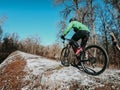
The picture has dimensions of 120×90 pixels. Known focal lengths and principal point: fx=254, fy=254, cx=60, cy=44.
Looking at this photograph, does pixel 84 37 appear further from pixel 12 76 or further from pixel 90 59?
pixel 12 76

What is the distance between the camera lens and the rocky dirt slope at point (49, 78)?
16.4ft

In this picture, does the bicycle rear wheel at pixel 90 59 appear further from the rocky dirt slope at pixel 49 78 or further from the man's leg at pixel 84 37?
the rocky dirt slope at pixel 49 78

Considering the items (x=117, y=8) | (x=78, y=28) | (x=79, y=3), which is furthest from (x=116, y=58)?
(x=78, y=28)

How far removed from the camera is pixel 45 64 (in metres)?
6.83

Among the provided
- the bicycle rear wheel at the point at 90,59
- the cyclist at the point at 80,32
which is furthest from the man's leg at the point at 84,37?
the bicycle rear wheel at the point at 90,59

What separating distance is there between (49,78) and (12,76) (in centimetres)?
141

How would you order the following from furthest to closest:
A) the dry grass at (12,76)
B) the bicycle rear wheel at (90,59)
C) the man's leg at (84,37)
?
the man's leg at (84,37) → the bicycle rear wheel at (90,59) → the dry grass at (12,76)

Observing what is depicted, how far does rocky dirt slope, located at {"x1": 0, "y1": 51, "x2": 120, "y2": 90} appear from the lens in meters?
4.99

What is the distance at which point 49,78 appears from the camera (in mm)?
5637

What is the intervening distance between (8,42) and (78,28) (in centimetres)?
2507

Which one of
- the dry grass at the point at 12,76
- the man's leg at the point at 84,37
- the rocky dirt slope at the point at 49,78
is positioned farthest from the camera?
the man's leg at the point at 84,37

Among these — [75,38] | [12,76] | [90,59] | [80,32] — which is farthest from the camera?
[75,38]

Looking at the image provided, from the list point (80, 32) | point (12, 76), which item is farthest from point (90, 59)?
point (12, 76)

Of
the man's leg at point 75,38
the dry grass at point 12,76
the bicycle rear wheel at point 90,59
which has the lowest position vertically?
the dry grass at point 12,76
